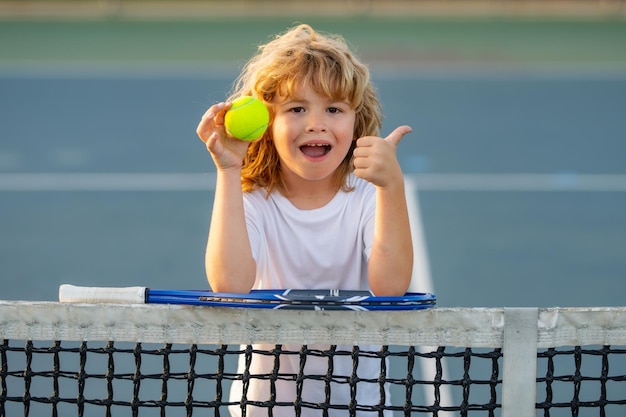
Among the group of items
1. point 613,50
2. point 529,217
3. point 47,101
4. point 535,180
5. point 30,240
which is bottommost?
point 30,240

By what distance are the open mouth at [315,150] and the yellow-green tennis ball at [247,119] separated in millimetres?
112

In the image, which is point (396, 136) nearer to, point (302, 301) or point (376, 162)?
point (376, 162)

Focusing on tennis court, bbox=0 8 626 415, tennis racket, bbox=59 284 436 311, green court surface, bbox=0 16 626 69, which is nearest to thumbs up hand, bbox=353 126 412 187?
tennis racket, bbox=59 284 436 311

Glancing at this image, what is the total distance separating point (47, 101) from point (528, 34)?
776cm

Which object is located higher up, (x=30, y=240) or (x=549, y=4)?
(x=549, y=4)

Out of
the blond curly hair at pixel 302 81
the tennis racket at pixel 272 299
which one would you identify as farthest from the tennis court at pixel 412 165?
the tennis racket at pixel 272 299

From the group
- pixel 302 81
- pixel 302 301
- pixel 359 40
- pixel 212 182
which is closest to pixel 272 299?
pixel 302 301

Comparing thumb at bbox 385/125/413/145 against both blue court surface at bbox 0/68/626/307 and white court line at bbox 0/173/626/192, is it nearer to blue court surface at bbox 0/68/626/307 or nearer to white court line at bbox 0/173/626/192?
blue court surface at bbox 0/68/626/307

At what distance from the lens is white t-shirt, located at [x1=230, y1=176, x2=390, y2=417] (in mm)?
2531

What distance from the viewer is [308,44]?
268 centimetres

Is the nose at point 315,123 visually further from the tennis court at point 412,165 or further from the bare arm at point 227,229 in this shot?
the tennis court at point 412,165

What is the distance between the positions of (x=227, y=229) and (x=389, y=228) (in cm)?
37

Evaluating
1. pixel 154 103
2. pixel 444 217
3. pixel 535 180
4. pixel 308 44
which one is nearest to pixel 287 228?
pixel 308 44

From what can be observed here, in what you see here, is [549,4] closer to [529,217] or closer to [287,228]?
[529,217]
